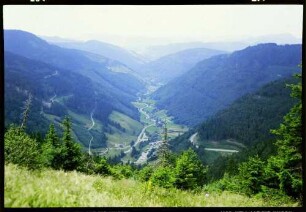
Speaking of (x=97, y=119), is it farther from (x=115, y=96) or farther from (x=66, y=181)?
(x=66, y=181)

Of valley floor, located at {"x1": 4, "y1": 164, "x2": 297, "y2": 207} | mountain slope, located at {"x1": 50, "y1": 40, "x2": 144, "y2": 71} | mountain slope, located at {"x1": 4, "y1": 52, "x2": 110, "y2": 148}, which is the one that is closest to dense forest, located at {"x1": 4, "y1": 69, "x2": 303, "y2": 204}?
mountain slope, located at {"x1": 4, "y1": 52, "x2": 110, "y2": 148}

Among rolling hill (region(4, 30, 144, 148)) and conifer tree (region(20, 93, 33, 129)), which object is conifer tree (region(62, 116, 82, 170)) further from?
conifer tree (region(20, 93, 33, 129))

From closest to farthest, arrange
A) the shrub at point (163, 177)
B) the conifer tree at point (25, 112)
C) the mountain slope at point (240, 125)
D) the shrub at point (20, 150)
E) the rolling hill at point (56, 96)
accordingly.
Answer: the shrub at point (20, 150) < the rolling hill at point (56, 96) < the shrub at point (163, 177) < the conifer tree at point (25, 112) < the mountain slope at point (240, 125)

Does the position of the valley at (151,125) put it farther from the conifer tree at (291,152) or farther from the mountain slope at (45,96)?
the conifer tree at (291,152)

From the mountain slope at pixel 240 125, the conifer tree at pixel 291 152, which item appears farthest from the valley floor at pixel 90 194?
the mountain slope at pixel 240 125

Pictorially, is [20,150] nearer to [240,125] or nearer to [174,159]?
[174,159]

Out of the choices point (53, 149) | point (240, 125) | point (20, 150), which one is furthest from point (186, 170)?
point (240, 125)
